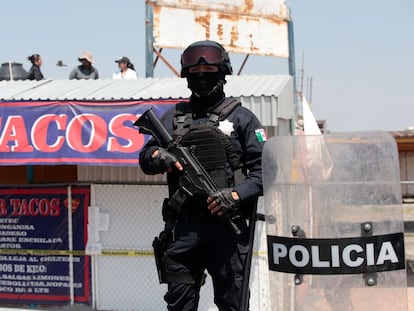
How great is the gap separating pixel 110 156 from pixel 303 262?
4092 millimetres

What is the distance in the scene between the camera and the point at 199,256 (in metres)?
4.14

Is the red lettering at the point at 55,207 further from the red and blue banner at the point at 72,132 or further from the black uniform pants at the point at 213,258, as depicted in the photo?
the black uniform pants at the point at 213,258

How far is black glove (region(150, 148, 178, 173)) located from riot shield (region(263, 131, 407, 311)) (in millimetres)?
1011

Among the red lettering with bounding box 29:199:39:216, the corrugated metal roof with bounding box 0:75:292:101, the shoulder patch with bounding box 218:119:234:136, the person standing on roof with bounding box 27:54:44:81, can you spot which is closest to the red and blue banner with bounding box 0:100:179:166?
the corrugated metal roof with bounding box 0:75:292:101

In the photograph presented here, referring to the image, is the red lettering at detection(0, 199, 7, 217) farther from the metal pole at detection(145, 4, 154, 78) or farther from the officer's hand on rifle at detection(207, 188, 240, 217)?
the officer's hand on rifle at detection(207, 188, 240, 217)

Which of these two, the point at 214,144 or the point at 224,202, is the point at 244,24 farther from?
the point at 224,202

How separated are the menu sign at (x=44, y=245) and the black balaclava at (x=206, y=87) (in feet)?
13.0

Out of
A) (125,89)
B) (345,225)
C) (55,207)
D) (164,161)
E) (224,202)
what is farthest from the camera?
(55,207)

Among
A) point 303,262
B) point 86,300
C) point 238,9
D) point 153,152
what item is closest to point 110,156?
point 86,300

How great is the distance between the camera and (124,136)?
6.90 meters

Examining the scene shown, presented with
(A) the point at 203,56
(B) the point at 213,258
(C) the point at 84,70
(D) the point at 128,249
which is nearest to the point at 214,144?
(A) the point at 203,56

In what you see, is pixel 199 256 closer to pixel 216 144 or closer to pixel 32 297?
pixel 216 144

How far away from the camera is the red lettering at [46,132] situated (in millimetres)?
7070

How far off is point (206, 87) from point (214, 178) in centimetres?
53
